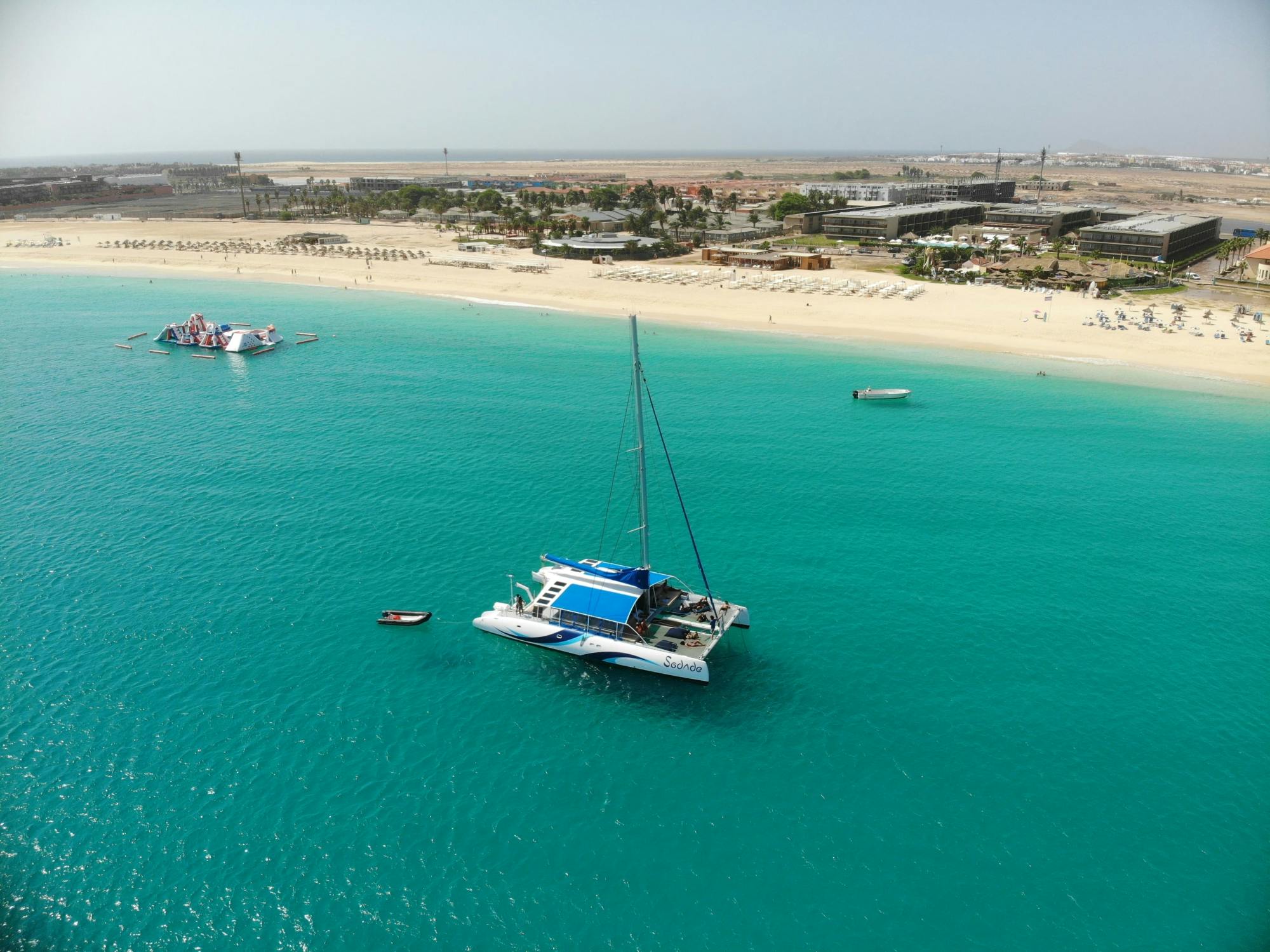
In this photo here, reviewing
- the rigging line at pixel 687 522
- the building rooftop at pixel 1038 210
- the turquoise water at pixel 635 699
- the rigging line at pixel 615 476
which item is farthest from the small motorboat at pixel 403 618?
the building rooftop at pixel 1038 210

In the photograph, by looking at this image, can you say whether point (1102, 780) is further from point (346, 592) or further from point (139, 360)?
point (139, 360)

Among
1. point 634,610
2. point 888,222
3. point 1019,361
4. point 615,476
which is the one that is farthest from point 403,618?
point 888,222

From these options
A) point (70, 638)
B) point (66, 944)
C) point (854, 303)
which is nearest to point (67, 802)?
point (66, 944)

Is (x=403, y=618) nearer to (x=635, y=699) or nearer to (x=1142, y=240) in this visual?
(x=635, y=699)

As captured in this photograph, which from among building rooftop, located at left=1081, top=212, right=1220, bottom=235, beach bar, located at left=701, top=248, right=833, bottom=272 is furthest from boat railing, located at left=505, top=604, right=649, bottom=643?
building rooftop, located at left=1081, top=212, right=1220, bottom=235

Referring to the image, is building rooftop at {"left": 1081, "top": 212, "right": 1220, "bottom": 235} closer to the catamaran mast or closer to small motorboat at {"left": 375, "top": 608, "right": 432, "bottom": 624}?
the catamaran mast

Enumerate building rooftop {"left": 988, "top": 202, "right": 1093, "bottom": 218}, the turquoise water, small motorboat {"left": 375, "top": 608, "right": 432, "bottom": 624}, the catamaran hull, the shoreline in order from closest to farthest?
1. the turquoise water
2. the catamaran hull
3. small motorboat {"left": 375, "top": 608, "right": 432, "bottom": 624}
4. the shoreline
5. building rooftop {"left": 988, "top": 202, "right": 1093, "bottom": 218}
